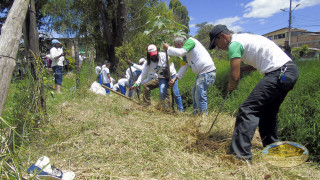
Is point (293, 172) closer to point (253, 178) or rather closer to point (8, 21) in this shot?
point (253, 178)

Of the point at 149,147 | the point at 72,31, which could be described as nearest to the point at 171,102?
the point at 149,147

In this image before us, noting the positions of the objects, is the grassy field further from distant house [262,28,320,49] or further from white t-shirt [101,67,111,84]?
distant house [262,28,320,49]

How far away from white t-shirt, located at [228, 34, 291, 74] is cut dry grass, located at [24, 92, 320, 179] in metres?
1.02

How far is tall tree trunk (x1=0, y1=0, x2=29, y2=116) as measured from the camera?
66.2 inches

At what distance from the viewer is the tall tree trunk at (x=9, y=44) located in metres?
1.68

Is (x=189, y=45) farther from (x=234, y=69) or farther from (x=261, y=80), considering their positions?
(x=261, y=80)

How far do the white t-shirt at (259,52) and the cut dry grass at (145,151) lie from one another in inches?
40.0

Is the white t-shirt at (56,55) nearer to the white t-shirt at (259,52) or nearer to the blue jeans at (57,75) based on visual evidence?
the blue jeans at (57,75)

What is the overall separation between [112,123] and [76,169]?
52.4 inches

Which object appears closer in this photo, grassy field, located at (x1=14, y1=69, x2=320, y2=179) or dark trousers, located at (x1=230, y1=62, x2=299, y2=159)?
grassy field, located at (x1=14, y1=69, x2=320, y2=179)

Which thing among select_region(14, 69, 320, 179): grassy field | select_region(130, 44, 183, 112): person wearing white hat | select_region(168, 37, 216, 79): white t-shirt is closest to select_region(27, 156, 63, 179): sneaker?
select_region(14, 69, 320, 179): grassy field

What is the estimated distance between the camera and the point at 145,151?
2496mm

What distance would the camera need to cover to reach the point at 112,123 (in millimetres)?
3398

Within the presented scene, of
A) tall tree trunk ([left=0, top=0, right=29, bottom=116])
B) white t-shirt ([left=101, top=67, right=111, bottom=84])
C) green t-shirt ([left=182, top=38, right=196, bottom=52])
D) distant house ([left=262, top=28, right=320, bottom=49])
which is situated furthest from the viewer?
distant house ([left=262, top=28, right=320, bottom=49])
